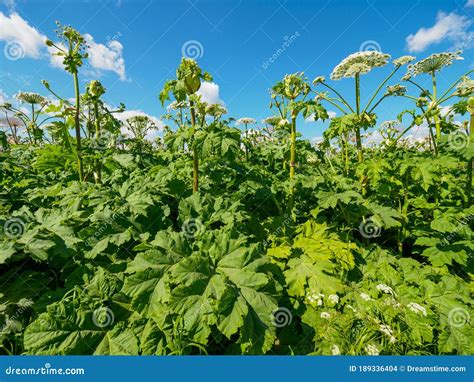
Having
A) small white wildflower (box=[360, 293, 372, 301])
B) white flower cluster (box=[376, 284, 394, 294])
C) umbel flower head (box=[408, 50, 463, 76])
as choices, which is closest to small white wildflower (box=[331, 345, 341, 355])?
small white wildflower (box=[360, 293, 372, 301])

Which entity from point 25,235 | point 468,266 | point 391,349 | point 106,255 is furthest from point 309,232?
point 25,235

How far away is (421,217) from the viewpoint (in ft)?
12.7

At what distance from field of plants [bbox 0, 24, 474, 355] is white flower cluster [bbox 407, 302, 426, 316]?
2cm

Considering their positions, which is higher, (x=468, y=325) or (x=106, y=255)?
(x=106, y=255)

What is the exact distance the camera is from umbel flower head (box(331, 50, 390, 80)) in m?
3.89

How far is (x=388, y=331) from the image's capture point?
2.33m

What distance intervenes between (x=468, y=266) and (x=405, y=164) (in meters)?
1.52

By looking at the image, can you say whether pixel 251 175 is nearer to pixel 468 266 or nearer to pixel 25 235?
pixel 25 235

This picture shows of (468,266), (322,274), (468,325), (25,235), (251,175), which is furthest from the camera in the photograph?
(251,175)

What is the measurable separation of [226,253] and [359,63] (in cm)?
363

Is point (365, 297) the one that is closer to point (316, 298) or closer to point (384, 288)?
point (384, 288)

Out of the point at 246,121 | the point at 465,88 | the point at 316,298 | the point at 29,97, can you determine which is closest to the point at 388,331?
the point at 316,298

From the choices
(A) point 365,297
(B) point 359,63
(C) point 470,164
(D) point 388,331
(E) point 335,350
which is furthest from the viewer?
(B) point 359,63

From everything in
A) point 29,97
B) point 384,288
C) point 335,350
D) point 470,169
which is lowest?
point 335,350
